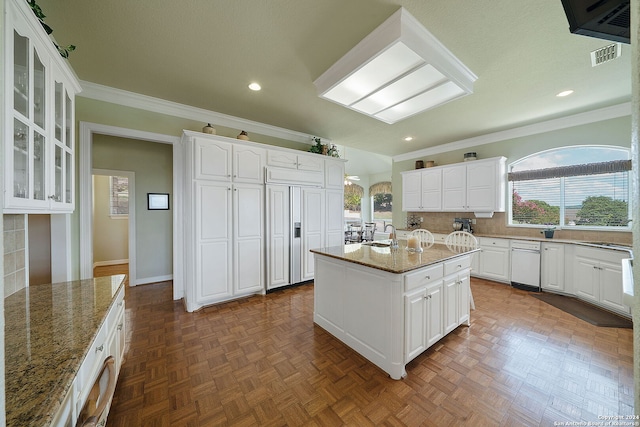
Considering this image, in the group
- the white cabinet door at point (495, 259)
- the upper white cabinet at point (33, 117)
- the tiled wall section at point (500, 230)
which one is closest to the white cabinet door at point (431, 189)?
the tiled wall section at point (500, 230)

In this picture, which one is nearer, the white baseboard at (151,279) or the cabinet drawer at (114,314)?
the cabinet drawer at (114,314)

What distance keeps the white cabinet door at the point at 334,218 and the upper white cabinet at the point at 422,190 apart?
1.94 meters

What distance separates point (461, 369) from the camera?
1.96 m

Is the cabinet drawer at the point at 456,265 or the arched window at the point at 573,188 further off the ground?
the arched window at the point at 573,188

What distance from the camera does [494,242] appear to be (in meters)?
4.13

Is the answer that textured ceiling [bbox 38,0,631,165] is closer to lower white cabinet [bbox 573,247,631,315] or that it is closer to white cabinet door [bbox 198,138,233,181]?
white cabinet door [bbox 198,138,233,181]

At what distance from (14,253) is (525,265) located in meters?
5.68

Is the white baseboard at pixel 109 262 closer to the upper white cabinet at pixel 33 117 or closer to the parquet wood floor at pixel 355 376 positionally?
the parquet wood floor at pixel 355 376

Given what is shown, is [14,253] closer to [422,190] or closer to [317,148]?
[317,148]

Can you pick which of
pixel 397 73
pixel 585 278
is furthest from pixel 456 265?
pixel 585 278

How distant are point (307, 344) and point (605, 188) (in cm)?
469

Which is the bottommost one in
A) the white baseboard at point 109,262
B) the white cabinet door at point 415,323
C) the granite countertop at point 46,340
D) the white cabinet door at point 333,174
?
the white baseboard at point 109,262

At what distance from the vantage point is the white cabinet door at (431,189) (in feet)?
16.3

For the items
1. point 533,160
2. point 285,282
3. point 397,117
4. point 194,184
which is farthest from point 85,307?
point 533,160
